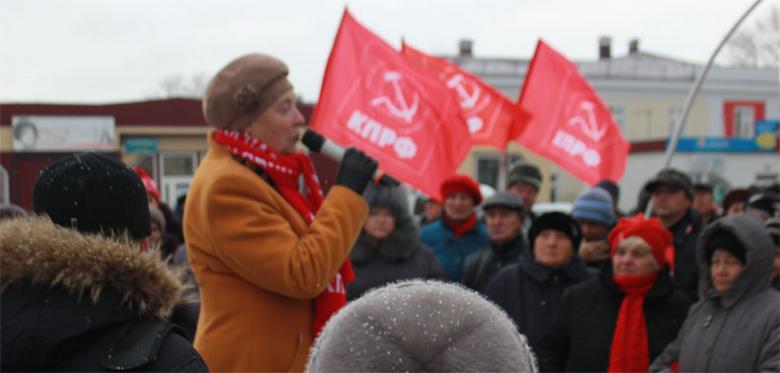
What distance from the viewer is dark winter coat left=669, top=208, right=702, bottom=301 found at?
16.5ft

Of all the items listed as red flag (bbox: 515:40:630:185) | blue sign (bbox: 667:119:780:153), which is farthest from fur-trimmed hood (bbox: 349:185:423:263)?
blue sign (bbox: 667:119:780:153)

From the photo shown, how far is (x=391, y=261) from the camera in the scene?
193 inches

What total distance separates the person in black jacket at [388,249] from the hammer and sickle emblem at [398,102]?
2.56 ft

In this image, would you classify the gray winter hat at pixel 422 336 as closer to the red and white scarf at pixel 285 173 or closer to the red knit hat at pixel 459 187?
the red and white scarf at pixel 285 173

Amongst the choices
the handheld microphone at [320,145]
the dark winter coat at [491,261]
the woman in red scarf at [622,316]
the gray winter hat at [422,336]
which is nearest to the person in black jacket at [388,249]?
the dark winter coat at [491,261]

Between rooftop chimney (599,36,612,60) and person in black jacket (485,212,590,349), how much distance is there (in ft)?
140

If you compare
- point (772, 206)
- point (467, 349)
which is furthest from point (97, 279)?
point (772, 206)

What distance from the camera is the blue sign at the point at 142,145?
11.6m

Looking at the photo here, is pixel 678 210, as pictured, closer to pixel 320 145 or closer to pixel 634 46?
pixel 320 145

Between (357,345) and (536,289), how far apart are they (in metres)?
3.44

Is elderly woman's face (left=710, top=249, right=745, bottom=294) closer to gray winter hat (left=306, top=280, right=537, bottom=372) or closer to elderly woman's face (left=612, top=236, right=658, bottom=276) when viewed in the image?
elderly woman's face (left=612, top=236, right=658, bottom=276)

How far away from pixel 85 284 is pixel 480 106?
5900 millimetres

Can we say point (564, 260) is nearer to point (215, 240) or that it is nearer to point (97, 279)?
point (215, 240)

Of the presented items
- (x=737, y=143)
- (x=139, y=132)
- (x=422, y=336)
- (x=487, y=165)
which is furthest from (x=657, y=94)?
(x=422, y=336)
